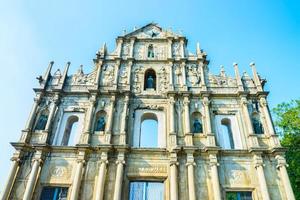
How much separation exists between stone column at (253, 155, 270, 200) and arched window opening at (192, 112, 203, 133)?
112 inches

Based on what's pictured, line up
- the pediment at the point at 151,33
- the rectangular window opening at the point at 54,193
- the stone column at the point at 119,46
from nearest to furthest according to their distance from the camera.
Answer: the rectangular window opening at the point at 54,193 → the stone column at the point at 119,46 → the pediment at the point at 151,33

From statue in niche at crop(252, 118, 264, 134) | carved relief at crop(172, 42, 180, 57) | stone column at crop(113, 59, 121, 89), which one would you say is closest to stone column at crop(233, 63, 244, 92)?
statue in niche at crop(252, 118, 264, 134)

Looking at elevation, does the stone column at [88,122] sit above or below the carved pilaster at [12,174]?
above

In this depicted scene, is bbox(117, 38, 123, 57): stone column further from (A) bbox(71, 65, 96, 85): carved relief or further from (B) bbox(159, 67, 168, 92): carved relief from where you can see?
(B) bbox(159, 67, 168, 92): carved relief

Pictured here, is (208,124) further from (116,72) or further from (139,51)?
(139,51)

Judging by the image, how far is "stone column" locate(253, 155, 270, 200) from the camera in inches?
439

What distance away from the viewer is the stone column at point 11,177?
11.2 m

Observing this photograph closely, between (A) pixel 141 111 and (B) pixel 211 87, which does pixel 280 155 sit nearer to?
(B) pixel 211 87

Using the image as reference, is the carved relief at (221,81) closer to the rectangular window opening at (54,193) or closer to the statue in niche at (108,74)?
the statue in niche at (108,74)

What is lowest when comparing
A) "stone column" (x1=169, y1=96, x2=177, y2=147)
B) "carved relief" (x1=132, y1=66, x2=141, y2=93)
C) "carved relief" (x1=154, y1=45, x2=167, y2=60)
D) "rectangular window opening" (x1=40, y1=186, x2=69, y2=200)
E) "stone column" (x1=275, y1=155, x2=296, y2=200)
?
"rectangular window opening" (x1=40, y1=186, x2=69, y2=200)

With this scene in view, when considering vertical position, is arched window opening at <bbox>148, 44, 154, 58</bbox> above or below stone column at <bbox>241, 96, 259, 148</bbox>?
above

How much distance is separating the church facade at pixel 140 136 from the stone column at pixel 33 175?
40 millimetres

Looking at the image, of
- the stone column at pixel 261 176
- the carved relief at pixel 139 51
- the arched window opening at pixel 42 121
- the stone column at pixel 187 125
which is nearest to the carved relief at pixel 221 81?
the stone column at pixel 187 125

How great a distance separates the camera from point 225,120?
14.5m
